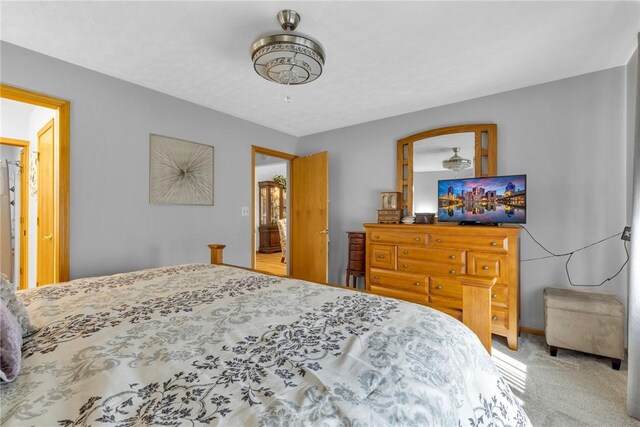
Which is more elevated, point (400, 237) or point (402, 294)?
point (400, 237)

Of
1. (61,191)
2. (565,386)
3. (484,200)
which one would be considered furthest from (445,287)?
(61,191)

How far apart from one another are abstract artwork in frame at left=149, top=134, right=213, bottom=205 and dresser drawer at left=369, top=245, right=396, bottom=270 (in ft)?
6.57

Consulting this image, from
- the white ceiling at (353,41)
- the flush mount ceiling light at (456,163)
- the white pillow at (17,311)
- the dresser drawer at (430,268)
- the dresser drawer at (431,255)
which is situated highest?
the white ceiling at (353,41)

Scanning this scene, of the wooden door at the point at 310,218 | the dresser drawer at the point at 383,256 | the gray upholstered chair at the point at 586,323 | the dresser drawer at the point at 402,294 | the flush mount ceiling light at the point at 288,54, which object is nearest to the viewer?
the flush mount ceiling light at the point at 288,54

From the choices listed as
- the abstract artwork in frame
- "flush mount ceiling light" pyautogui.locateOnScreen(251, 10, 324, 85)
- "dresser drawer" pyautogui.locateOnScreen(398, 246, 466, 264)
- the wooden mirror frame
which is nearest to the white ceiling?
"flush mount ceiling light" pyautogui.locateOnScreen(251, 10, 324, 85)

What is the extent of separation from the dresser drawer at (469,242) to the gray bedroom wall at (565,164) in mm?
556

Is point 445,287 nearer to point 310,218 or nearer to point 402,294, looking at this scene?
point 402,294

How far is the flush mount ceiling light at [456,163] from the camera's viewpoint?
3129mm

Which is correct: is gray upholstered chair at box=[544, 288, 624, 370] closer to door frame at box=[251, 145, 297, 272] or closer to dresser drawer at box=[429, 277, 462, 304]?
dresser drawer at box=[429, 277, 462, 304]

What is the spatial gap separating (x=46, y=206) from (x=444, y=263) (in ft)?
12.5

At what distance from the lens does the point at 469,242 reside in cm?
265

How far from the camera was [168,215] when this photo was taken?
9.87ft

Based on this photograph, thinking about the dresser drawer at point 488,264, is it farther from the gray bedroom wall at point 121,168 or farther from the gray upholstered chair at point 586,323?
the gray bedroom wall at point 121,168

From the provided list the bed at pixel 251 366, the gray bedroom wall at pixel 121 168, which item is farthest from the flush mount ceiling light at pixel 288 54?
the bed at pixel 251 366
